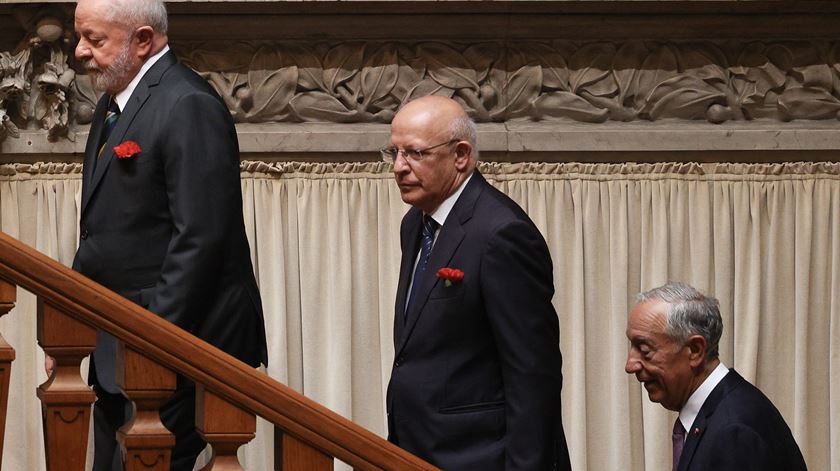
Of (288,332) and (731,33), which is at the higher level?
(731,33)

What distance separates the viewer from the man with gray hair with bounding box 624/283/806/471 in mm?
3008

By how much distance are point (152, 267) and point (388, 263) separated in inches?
86.4

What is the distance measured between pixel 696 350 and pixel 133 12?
159 centimetres

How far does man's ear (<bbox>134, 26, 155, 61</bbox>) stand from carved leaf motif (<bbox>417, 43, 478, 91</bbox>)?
223cm

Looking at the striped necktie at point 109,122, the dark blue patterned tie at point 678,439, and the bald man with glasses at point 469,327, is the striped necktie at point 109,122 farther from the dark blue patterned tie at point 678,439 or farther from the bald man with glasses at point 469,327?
the dark blue patterned tie at point 678,439

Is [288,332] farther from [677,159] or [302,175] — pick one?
[677,159]

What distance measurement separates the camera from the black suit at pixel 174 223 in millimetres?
2953

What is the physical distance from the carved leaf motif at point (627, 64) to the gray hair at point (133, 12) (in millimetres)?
2610

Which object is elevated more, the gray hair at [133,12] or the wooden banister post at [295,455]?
the gray hair at [133,12]

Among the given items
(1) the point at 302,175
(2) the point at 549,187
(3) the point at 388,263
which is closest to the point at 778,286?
(2) the point at 549,187

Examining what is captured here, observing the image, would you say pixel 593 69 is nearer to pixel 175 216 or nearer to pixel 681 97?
pixel 681 97

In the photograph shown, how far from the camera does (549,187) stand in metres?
5.24

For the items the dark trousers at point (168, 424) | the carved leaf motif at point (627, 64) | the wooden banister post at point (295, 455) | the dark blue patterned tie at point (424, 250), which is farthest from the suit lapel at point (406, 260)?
the carved leaf motif at point (627, 64)

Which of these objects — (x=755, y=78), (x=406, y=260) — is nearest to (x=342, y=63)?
(x=755, y=78)
